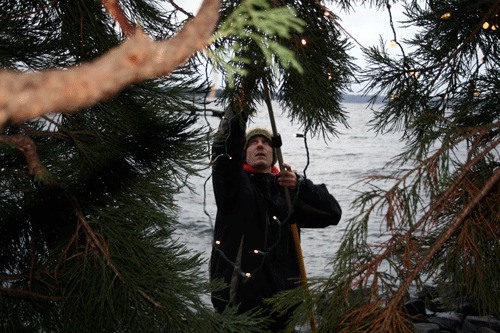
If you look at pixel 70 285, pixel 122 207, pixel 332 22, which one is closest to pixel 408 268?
pixel 332 22

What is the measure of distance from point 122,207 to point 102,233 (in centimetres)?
21

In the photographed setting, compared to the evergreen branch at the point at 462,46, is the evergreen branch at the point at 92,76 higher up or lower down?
lower down

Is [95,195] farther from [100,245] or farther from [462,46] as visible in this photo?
[462,46]

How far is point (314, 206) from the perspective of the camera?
4.01 m

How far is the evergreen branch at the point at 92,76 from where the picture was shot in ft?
1.30

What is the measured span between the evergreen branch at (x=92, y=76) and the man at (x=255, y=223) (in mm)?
3210

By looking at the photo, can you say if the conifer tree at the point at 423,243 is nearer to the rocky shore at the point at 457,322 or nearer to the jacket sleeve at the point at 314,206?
the jacket sleeve at the point at 314,206

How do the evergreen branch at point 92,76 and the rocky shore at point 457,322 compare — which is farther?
the rocky shore at point 457,322

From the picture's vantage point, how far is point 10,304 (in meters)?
2.33

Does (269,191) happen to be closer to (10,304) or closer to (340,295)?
(340,295)

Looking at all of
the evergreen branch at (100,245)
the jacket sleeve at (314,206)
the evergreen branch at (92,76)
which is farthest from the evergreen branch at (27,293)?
the jacket sleeve at (314,206)

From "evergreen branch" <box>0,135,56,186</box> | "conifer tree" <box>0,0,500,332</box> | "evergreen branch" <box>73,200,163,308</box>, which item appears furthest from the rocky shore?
"evergreen branch" <box>0,135,56,186</box>

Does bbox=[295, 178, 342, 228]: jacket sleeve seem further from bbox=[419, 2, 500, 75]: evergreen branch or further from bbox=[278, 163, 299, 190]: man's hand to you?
bbox=[419, 2, 500, 75]: evergreen branch

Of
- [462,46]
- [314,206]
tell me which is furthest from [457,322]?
[462,46]
